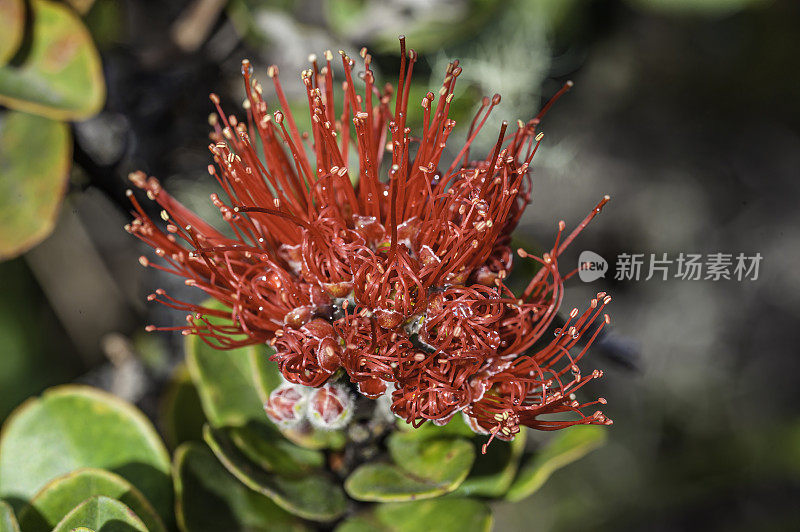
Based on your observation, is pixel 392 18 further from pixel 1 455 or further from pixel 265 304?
pixel 1 455

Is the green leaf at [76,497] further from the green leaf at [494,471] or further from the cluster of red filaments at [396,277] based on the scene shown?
the green leaf at [494,471]

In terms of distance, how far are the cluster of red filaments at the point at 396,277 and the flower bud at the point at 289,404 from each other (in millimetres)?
52

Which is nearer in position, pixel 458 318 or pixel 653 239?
pixel 458 318

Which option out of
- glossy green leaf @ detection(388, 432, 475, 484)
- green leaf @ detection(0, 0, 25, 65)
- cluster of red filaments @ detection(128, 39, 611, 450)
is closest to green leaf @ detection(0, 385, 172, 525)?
cluster of red filaments @ detection(128, 39, 611, 450)

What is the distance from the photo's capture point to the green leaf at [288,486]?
87cm

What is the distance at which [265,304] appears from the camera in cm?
86

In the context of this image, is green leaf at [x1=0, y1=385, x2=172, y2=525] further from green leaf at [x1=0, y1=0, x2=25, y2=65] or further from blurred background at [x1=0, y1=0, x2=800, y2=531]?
green leaf at [x1=0, y1=0, x2=25, y2=65]

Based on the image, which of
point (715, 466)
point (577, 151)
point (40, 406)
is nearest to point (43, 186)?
point (40, 406)

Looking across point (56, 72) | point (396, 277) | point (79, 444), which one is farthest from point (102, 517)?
point (56, 72)

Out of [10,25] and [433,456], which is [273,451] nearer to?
[433,456]

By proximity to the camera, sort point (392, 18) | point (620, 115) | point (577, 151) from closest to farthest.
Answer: point (392, 18) → point (577, 151) → point (620, 115)

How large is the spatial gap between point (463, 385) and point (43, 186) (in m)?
0.79

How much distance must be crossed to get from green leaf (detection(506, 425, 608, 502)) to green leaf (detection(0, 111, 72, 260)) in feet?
2.85

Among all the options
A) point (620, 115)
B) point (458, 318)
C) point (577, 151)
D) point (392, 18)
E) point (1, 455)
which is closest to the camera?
point (458, 318)
